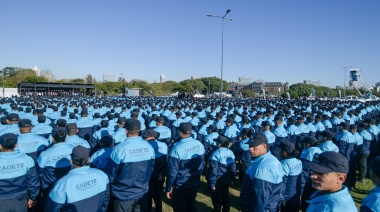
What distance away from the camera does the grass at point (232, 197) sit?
6438 mm

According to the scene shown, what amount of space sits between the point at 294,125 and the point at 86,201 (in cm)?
842

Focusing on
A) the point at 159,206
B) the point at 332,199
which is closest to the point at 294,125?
the point at 159,206

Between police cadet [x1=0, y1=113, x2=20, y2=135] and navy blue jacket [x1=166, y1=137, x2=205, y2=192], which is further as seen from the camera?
police cadet [x1=0, y1=113, x2=20, y2=135]

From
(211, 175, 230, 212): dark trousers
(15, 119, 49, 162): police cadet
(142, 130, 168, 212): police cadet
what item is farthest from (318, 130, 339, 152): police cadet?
(15, 119, 49, 162): police cadet

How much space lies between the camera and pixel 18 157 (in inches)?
159

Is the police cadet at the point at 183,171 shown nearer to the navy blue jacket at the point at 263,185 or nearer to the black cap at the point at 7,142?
the navy blue jacket at the point at 263,185

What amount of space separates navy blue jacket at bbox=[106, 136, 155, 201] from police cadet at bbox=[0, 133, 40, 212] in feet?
4.31

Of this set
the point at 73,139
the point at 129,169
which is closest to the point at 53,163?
the point at 73,139

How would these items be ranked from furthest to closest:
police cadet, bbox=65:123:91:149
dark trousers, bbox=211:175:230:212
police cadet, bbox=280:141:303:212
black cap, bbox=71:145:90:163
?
dark trousers, bbox=211:175:230:212, police cadet, bbox=65:123:91:149, police cadet, bbox=280:141:303:212, black cap, bbox=71:145:90:163

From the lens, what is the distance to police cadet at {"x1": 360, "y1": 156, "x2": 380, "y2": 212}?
2.41m

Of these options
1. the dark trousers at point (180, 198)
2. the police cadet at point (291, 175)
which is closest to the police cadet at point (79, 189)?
the dark trousers at point (180, 198)

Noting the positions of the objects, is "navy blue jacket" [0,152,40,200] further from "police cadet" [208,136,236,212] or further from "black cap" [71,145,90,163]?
"police cadet" [208,136,236,212]

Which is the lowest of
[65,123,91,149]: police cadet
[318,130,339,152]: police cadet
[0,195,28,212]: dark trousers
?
[0,195,28,212]: dark trousers

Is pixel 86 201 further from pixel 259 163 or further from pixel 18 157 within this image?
pixel 259 163
